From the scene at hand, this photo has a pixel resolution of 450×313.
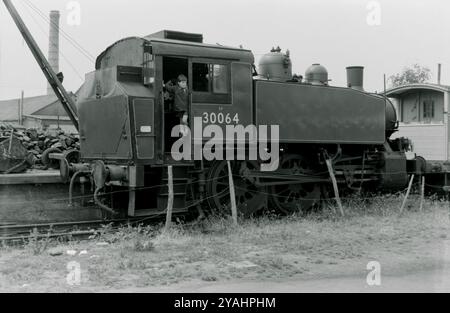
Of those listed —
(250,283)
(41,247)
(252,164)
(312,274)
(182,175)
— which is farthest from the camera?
(252,164)

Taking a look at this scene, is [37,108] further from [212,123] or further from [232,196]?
[232,196]

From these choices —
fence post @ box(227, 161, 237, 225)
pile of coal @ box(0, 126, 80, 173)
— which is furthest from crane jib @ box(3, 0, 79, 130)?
fence post @ box(227, 161, 237, 225)

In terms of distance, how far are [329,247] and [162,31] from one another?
5.13m

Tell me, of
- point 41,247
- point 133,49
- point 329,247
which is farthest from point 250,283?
point 133,49

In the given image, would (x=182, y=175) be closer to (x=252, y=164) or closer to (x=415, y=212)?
(x=252, y=164)

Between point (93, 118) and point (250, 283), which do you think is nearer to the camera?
point (250, 283)

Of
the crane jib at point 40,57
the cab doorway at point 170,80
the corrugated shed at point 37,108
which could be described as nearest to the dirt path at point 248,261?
the cab doorway at point 170,80

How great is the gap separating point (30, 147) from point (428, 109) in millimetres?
12791

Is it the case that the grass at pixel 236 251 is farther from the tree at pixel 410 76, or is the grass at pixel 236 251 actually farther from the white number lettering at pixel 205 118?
the tree at pixel 410 76

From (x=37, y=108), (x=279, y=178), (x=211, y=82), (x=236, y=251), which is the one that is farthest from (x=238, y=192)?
(x=37, y=108)

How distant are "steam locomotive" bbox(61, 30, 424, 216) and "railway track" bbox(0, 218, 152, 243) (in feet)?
1.35

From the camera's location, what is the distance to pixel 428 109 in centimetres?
1705

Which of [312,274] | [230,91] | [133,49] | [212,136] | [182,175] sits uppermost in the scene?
[133,49]

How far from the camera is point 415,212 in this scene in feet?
39.9
